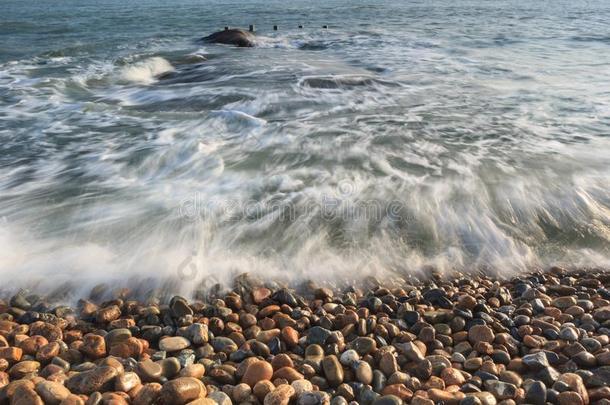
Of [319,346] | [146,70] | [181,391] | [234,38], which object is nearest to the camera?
[181,391]

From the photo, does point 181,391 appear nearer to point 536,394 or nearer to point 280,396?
point 280,396

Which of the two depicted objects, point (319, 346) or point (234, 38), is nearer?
point (319, 346)

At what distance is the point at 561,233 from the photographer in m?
4.34

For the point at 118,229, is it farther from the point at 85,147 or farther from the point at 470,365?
the point at 470,365

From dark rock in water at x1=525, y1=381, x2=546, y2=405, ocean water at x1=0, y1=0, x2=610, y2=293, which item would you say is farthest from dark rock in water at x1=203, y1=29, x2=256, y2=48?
dark rock in water at x1=525, y1=381, x2=546, y2=405

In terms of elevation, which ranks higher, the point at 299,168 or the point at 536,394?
the point at 536,394

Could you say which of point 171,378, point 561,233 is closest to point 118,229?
point 171,378

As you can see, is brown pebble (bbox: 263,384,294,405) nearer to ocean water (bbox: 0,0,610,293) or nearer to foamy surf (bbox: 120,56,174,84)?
ocean water (bbox: 0,0,610,293)

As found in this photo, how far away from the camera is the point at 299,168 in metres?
5.71

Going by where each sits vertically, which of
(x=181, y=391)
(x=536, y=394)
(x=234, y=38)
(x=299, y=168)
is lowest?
(x=299, y=168)

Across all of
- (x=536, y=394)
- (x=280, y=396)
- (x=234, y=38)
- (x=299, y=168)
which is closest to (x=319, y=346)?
(x=280, y=396)

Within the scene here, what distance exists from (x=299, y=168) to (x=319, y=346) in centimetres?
323

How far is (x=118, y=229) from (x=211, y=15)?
26.0 meters

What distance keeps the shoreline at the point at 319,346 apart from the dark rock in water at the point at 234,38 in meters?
14.4
